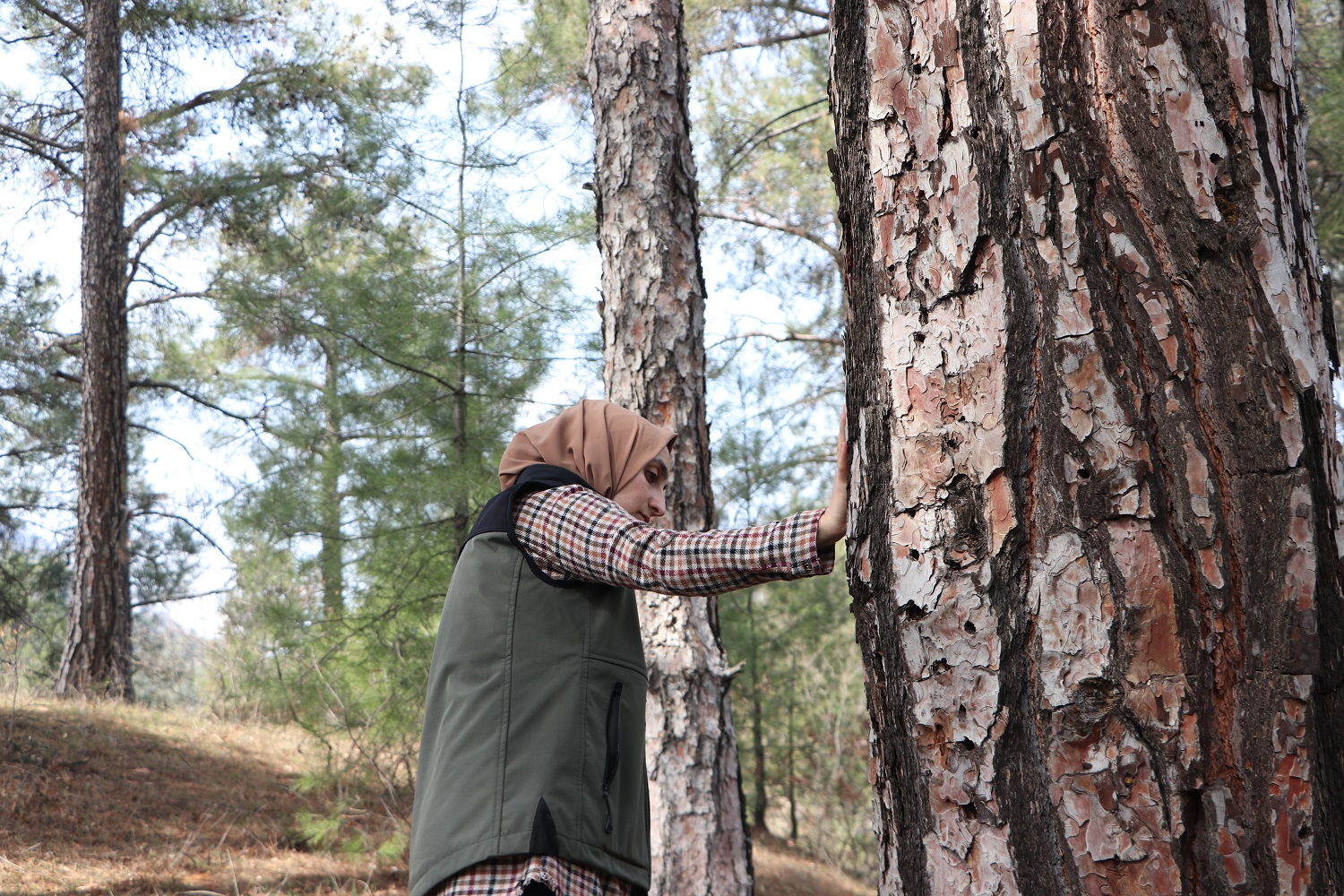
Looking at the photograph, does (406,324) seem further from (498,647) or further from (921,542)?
(921,542)

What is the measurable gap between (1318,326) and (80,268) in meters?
9.68

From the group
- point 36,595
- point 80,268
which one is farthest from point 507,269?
point 36,595

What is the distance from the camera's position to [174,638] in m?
16.9

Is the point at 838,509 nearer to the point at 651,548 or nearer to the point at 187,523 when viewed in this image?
the point at 651,548

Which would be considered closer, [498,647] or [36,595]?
[498,647]

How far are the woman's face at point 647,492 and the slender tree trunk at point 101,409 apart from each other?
807 cm

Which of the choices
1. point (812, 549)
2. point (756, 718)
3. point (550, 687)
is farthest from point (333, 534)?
point (812, 549)

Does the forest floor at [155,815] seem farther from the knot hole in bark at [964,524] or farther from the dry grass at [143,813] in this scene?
the knot hole in bark at [964,524]

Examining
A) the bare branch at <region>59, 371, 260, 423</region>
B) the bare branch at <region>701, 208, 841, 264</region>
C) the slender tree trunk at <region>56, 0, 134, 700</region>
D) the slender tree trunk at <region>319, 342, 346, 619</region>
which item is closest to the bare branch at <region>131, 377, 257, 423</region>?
the bare branch at <region>59, 371, 260, 423</region>

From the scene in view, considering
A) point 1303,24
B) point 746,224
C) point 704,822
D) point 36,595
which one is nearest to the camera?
point 704,822

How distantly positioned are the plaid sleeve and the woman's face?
0.23m

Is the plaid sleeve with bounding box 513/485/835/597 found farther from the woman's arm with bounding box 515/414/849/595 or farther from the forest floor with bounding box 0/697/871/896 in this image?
the forest floor with bounding box 0/697/871/896

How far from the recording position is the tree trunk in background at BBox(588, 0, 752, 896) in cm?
366

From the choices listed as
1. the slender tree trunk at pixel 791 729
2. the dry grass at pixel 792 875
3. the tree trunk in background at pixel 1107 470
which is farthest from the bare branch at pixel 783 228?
the tree trunk in background at pixel 1107 470
